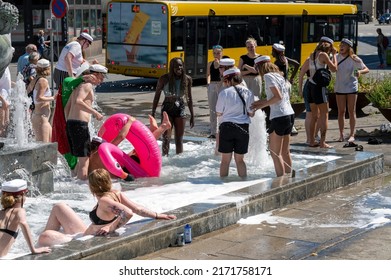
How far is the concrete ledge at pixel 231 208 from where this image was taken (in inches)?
324

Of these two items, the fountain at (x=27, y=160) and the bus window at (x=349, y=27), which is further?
the bus window at (x=349, y=27)

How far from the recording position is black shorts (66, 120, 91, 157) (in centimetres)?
1195

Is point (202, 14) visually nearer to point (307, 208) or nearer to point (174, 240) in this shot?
point (307, 208)

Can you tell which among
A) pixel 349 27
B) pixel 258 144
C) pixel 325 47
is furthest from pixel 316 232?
pixel 349 27

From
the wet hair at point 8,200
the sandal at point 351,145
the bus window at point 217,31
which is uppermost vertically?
the bus window at point 217,31

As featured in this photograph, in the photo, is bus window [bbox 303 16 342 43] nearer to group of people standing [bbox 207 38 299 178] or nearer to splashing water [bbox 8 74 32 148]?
splashing water [bbox 8 74 32 148]

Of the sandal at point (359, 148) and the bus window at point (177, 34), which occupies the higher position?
the bus window at point (177, 34)

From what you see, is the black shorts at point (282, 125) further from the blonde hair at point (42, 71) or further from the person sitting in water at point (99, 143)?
the blonde hair at point (42, 71)

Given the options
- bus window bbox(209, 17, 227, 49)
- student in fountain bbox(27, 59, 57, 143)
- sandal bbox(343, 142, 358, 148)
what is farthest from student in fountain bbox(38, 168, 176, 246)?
bus window bbox(209, 17, 227, 49)

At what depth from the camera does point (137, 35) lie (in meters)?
28.8

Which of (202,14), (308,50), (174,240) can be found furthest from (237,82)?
(308,50)

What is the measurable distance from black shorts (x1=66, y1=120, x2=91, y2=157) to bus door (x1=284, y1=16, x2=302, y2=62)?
70.9 ft

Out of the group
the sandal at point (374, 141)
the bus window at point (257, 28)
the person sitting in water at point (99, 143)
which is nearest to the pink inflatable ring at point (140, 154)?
the person sitting in water at point (99, 143)

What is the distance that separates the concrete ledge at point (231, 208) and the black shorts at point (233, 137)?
577 mm
